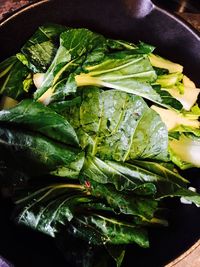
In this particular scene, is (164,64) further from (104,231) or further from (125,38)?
(104,231)

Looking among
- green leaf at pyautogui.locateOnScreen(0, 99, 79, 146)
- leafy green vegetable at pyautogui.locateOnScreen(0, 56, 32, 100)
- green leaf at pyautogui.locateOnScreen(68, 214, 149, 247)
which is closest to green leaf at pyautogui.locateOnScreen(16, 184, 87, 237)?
green leaf at pyautogui.locateOnScreen(68, 214, 149, 247)

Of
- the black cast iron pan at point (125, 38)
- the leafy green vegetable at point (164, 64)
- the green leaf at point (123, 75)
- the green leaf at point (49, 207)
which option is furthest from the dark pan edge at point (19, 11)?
the green leaf at point (49, 207)

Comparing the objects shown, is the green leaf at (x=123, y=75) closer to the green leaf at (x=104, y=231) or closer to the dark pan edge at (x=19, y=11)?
the dark pan edge at (x=19, y=11)

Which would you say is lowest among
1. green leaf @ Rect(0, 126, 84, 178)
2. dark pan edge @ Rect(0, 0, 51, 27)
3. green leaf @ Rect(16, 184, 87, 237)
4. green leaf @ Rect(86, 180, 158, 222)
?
green leaf @ Rect(16, 184, 87, 237)

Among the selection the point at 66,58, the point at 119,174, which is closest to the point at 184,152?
the point at 119,174

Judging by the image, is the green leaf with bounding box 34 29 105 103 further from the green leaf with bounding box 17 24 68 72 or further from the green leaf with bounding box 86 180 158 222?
the green leaf with bounding box 86 180 158 222

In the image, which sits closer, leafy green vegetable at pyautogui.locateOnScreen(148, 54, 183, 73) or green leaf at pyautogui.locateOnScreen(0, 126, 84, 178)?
green leaf at pyautogui.locateOnScreen(0, 126, 84, 178)

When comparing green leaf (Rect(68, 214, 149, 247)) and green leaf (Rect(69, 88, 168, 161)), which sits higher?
green leaf (Rect(69, 88, 168, 161))

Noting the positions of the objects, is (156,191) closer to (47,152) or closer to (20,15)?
(47,152)
